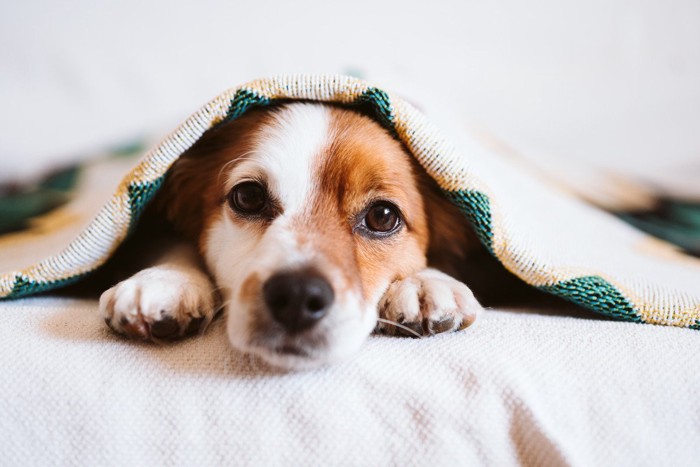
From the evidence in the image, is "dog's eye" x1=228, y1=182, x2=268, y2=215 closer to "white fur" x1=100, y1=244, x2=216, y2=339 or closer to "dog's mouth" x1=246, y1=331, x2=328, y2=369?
"white fur" x1=100, y1=244, x2=216, y2=339

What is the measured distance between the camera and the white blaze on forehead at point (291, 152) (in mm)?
1236

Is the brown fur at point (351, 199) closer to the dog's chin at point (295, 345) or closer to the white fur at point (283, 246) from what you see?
the white fur at point (283, 246)

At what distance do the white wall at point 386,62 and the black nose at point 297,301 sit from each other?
159 cm

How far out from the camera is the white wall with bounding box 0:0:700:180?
2.38 meters

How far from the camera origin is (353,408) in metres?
0.85

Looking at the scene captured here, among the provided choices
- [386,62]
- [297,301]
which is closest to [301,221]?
[297,301]

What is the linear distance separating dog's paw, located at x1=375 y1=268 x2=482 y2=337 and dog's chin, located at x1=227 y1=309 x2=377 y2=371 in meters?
0.16

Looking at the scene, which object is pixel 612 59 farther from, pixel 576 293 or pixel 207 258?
pixel 207 258

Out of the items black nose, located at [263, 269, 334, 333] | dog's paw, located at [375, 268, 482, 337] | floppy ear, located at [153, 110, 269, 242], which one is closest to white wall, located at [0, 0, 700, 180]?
floppy ear, located at [153, 110, 269, 242]

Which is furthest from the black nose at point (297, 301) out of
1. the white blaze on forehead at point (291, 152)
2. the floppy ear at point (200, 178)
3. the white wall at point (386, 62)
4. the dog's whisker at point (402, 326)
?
the white wall at point (386, 62)

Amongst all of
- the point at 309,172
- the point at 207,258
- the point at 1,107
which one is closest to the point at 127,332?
the point at 207,258

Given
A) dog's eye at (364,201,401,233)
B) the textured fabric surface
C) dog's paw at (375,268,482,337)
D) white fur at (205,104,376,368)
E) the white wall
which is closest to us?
the textured fabric surface

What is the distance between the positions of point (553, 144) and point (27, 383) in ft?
8.08

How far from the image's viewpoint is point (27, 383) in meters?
0.87
